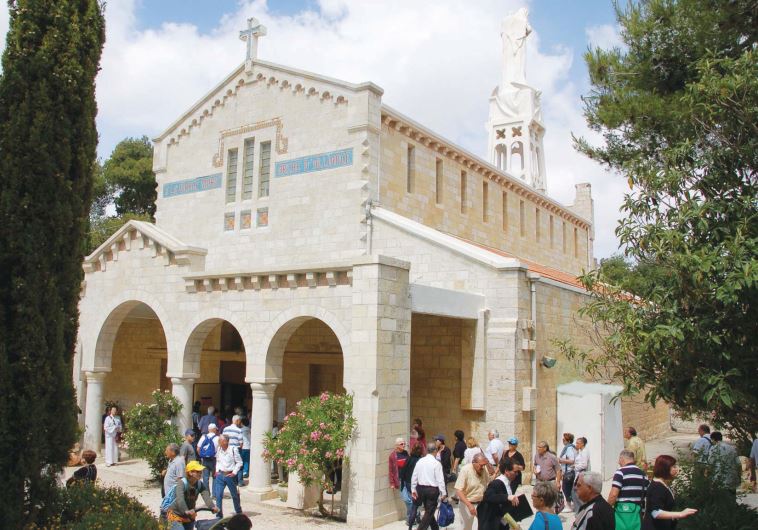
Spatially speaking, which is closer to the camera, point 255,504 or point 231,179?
point 255,504

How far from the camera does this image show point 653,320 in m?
8.05

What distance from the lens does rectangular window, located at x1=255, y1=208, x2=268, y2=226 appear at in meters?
18.4

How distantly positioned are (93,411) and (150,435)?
364 centimetres

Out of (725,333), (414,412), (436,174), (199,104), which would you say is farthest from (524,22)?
(725,333)

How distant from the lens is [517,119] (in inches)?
1266

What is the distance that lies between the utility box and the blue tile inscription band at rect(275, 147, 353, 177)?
7968 mm

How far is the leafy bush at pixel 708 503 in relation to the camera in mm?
8156

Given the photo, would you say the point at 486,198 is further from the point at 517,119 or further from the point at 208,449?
the point at 208,449

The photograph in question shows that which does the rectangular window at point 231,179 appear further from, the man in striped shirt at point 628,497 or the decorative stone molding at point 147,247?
the man in striped shirt at point 628,497

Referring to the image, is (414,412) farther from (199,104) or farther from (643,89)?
(199,104)

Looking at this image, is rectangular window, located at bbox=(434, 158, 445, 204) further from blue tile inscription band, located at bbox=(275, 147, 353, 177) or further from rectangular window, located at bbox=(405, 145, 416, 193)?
blue tile inscription band, located at bbox=(275, 147, 353, 177)

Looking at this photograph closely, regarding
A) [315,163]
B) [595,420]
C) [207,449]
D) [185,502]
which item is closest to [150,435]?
[207,449]

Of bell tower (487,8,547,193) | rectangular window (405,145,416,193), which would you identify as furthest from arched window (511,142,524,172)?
rectangular window (405,145,416,193)

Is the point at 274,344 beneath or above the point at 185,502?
above
